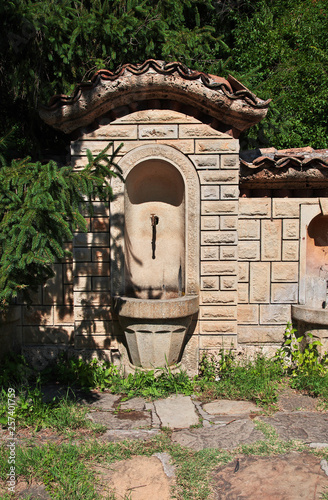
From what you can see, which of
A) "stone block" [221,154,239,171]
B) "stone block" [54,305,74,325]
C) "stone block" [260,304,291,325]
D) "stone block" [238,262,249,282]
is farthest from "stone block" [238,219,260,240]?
"stone block" [54,305,74,325]

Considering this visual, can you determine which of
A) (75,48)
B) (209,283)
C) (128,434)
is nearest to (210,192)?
(209,283)

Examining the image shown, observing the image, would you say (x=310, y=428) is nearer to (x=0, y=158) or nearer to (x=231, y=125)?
(x=231, y=125)

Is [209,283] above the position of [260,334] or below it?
above

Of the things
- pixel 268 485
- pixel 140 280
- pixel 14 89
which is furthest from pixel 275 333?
pixel 14 89

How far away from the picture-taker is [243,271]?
19.1ft

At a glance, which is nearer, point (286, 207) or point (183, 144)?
point (183, 144)

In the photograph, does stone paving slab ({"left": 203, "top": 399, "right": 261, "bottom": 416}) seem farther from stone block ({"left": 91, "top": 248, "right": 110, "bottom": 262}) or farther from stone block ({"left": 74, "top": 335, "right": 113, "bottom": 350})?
stone block ({"left": 91, "top": 248, "right": 110, "bottom": 262})

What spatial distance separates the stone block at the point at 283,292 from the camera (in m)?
5.83

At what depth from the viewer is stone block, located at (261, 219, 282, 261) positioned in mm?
5805

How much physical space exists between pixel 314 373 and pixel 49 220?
12.7 feet

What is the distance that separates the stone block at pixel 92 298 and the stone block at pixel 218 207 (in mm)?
1704

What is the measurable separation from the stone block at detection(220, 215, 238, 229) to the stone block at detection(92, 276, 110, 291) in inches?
65.9

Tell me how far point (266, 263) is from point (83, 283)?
8.12 feet

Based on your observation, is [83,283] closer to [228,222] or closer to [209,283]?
[209,283]
